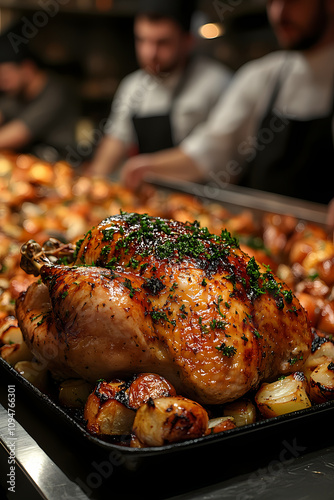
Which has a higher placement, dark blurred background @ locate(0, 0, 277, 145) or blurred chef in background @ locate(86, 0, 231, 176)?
dark blurred background @ locate(0, 0, 277, 145)

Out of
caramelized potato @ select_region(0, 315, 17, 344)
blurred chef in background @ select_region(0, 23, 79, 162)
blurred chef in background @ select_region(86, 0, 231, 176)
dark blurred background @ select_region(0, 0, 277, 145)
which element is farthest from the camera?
dark blurred background @ select_region(0, 0, 277, 145)

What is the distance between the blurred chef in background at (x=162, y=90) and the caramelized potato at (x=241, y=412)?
4.46 m

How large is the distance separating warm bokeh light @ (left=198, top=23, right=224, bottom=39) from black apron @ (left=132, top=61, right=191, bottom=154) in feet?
7.35

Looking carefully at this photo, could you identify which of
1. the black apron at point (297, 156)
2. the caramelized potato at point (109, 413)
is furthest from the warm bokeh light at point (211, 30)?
the caramelized potato at point (109, 413)

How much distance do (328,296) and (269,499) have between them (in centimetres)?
128

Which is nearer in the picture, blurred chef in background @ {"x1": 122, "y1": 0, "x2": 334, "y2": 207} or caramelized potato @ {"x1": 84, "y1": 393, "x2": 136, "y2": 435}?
caramelized potato @ {"x1": 84, "y1": 393, "x2": 136, "y2": 435}

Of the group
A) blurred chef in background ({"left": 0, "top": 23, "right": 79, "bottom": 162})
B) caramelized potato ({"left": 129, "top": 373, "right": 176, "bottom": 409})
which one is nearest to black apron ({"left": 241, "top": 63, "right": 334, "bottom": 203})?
blurred chef in background ({"left": 0, "top": 23, "right": 79, "bottom": 162})

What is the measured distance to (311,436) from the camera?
1.48 m

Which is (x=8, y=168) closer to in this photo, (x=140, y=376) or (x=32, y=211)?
(x=32, y=211)

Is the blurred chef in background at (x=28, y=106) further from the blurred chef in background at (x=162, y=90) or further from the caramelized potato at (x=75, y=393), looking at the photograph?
the caramelized potato at (x=75, y=393)

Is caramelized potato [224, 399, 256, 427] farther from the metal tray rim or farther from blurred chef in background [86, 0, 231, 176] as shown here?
blurred chef in background [86, 0, 231, 176]

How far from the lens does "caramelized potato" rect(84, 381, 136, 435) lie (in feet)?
4.50

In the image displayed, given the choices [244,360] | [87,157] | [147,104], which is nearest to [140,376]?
[244,360]

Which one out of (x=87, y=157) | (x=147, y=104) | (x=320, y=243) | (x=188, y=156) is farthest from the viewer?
(x=87, y=157)
